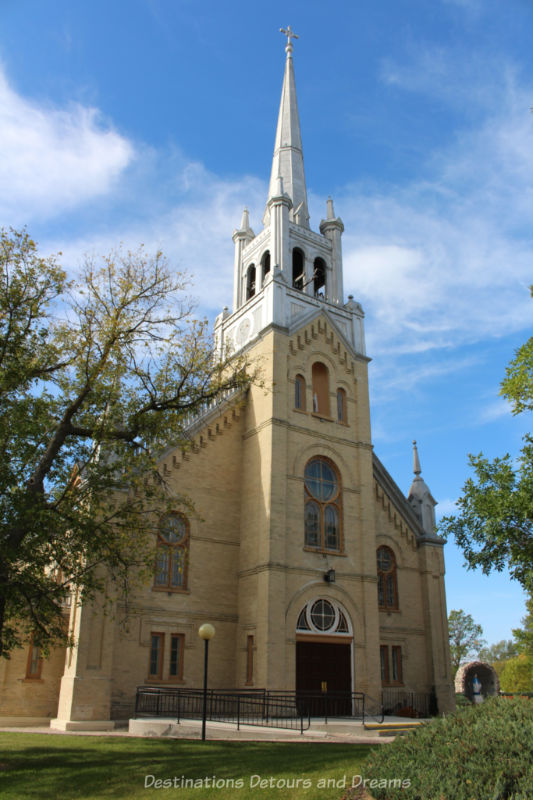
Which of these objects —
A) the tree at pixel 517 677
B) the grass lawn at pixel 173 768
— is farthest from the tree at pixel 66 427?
the tree at pixel 517 677

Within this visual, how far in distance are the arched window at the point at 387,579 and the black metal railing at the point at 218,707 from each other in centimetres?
714

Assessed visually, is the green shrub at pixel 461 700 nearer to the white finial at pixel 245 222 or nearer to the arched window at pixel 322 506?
the arched window at pixel 322 506

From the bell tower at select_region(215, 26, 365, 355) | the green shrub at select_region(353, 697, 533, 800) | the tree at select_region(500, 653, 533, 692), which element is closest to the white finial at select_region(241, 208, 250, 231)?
the bell tower at select_region(215, 26, 365, 355)

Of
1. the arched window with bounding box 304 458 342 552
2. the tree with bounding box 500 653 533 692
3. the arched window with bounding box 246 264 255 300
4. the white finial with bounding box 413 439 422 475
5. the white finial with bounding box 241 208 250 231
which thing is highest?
the white finial with bounding box 241 208 250 231

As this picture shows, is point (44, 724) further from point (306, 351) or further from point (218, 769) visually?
point (306, 351)

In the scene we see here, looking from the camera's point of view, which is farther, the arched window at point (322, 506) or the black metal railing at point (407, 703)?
the arched window at point (322, 506)

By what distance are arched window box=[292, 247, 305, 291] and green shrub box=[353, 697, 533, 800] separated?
76.3 ft

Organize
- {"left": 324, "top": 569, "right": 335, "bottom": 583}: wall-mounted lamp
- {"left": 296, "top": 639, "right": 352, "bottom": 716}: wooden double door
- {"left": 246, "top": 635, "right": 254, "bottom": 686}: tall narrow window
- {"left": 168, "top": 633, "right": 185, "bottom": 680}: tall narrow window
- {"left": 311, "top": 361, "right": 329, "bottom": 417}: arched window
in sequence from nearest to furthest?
{"left": 168, "top": 633, "right": 185, "bottom": 680}: tall narrow window → {"left": 246, "top": 635, "right": 254, "bottom": 686}: tall narrow window → {"left": 296, "top": 639, "right": 352, "bottom": 716}: wooden double door → {"left": 324, "top": 569, "right": 335, "bottom": 583}: wall-mounted lamp → {"left": 311, "top": 361, "right": 329, "bottom": 417}: arched window

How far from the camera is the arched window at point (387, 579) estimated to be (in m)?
26.9

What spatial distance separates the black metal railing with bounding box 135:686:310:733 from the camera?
18.9 meters

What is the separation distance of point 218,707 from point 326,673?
14.1 feet

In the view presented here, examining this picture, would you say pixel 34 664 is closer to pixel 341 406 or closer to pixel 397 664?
pixel 397 664

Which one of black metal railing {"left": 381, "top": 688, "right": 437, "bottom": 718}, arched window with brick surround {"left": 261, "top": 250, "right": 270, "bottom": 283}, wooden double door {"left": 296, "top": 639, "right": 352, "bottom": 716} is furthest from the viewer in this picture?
arched window with brick surround {"left": 261, "top": 250, "right": 270, "bottom": 283}

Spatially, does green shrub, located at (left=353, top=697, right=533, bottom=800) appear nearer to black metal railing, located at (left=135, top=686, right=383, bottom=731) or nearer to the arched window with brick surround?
black metal railing, located at (left=135, top=686, right=383, bottom=731)
